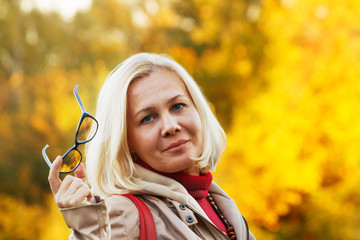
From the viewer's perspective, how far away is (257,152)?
432 inches

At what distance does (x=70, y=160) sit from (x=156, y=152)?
1.19 feet

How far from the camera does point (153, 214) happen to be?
157cm

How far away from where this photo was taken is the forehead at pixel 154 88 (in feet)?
5.65

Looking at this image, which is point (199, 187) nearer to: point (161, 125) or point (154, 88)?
point (161, 125)

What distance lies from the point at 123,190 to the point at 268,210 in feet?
34.3

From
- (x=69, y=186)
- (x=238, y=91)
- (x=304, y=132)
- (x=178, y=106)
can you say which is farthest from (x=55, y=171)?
(x=238, y=91)

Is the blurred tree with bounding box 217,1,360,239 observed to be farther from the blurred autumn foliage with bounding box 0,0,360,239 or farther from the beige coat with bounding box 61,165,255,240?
the beige coat with bounding box 61,165,255,240

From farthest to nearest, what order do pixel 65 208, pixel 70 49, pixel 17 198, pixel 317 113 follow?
pixel 70 49 < pixel 17 198 < pixel 317 113 < pixel 65 208

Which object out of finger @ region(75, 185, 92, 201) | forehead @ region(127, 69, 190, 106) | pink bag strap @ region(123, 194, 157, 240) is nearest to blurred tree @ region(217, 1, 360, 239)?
forehead @ region(127, 69, 190, 106)

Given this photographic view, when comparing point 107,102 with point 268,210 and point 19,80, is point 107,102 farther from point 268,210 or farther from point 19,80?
point 19,80

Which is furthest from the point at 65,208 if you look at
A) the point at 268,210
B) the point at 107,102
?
the point at 268,210

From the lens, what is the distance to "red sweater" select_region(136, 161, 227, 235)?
178 cm

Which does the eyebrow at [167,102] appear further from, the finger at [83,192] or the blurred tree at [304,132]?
the blurred tree at [304,132]

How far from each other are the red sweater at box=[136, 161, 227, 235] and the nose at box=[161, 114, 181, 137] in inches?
6.4
